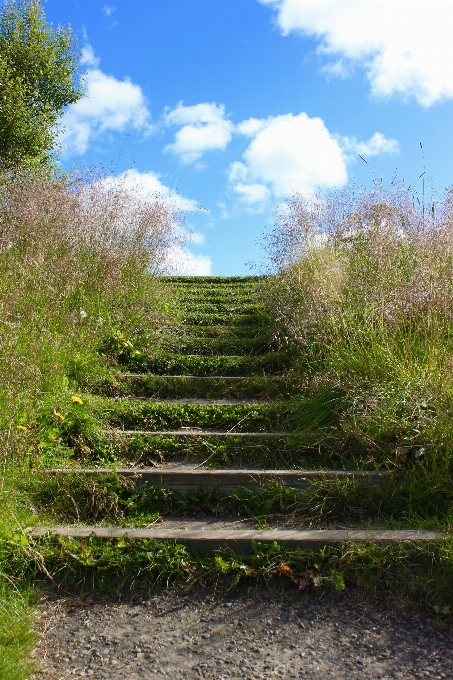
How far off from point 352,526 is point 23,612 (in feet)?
6.22

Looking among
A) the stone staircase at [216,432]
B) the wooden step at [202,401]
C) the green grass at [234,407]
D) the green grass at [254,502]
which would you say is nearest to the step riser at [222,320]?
the stone staircase at [216,432]

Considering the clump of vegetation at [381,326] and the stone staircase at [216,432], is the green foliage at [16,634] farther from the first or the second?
the clump of vegetation at [381,326]

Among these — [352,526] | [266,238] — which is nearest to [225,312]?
[266,238]

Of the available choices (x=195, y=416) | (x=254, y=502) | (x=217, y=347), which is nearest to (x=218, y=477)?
(x=254, y=502)

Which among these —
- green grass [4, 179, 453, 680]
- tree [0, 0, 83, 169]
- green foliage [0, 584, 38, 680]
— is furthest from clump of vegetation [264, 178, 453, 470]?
tree [0, 0, 83, 169]

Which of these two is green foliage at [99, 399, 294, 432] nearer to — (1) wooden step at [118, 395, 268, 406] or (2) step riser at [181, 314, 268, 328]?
(1) wooden step at [118, 395, 268, 406]

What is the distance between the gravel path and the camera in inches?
102

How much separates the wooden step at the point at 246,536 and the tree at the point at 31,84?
10.8 meters

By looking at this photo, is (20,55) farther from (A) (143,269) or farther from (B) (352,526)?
(B) (352,526)

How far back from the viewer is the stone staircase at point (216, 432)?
3.33m

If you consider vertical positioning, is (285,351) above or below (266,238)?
below

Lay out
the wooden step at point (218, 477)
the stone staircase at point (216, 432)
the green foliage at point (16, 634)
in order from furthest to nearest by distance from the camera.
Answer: the wooden step at point (218, 477), the stone staircase at point (216, 432), the green foliage at point (16, 634)

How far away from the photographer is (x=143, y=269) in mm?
8266

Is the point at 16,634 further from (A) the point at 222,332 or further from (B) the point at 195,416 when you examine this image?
(A) the point at 222,332
